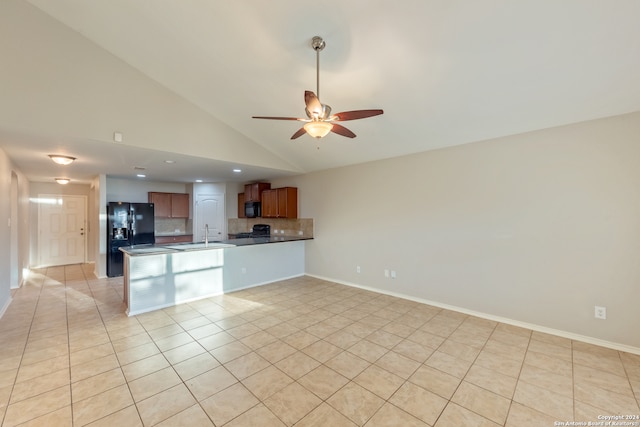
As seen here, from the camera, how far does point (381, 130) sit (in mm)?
3840

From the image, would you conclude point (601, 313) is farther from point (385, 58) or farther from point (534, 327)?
point (385, 58)

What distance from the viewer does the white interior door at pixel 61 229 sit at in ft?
23.1

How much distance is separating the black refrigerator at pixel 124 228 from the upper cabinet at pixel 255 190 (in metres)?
2.35

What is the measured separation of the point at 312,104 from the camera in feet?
7.32

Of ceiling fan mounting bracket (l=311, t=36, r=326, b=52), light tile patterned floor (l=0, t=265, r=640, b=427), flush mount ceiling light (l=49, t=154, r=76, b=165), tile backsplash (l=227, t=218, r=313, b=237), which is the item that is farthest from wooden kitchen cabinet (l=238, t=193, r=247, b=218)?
ceiling fan mounting bracket (l=311, t=36, r=326, b=52)

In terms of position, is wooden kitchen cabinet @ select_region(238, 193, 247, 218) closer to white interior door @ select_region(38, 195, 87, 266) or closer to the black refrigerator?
the black refrigerator

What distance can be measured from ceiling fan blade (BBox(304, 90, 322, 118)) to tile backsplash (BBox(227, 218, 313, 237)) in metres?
3.83

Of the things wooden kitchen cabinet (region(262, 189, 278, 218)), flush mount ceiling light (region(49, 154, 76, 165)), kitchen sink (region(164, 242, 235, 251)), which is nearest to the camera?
flush mount ceiling light (region(49, 154, 76, 165))

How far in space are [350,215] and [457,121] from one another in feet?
8.20

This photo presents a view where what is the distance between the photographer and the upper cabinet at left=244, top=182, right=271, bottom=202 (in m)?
6.86

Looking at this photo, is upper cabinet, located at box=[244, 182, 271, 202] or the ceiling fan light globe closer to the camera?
the ceiling fan light globe

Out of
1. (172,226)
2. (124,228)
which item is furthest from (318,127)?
(172,226)

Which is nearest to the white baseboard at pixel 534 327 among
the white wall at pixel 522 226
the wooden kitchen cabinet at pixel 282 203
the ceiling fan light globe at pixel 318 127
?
the white wall at pixel 522 226

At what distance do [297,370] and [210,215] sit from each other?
6.20 metres
